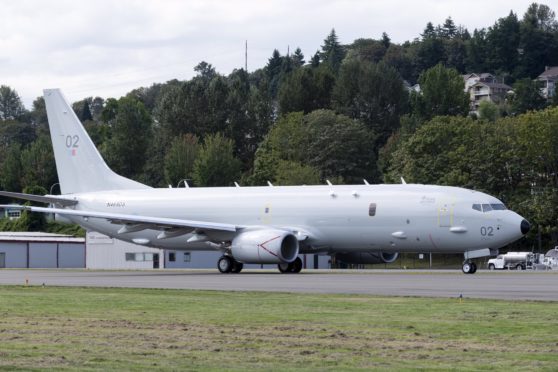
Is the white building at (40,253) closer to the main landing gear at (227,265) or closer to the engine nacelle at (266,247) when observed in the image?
the main landing gear at (227,265)

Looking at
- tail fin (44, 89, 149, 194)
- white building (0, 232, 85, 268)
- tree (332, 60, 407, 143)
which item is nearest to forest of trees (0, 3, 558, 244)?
tree (332, 60, 407, 143)

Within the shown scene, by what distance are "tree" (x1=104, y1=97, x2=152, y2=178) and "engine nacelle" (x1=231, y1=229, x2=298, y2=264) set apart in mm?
108261

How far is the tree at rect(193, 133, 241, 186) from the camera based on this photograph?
132500 mm

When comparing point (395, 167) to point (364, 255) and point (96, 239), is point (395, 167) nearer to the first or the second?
point (96, 239)

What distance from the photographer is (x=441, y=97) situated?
15738 centimetres

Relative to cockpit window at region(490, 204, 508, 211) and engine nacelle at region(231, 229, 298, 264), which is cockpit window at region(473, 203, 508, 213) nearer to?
cockpit window at region(490, 204, 508, 211)

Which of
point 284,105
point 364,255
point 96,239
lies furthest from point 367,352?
point 284,105

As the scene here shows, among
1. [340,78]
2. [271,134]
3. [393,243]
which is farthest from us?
[340,78]

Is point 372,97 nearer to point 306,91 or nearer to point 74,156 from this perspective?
point 306,91

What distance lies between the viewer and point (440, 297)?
30484mm

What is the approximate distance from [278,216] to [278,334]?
111 feet

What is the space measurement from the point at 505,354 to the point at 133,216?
3848 centimetres

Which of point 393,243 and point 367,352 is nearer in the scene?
point 367,352

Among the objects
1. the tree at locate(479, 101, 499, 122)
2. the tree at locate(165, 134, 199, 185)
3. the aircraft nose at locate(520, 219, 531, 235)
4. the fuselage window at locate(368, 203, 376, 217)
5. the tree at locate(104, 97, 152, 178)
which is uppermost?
the tree at locate(479, 101, 499, 122)
